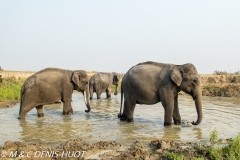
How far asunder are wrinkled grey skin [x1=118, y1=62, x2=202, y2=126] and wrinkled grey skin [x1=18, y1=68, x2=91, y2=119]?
2732mm

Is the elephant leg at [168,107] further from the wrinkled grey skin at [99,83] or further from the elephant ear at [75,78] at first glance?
the wrinkled grey skin at [99,83]

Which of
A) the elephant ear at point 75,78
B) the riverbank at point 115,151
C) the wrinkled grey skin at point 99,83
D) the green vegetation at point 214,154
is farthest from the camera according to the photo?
the wrinkled grey skin at point 99,83

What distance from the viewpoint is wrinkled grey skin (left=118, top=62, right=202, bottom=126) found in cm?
984

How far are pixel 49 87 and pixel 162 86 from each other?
185 inches

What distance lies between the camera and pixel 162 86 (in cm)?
1009

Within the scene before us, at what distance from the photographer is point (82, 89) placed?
43.4ft

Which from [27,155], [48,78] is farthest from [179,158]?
[48,78]

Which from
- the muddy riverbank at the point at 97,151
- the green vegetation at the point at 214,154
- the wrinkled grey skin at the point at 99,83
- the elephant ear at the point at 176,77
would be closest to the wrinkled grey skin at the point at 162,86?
the elephant ear at the point at 176,77

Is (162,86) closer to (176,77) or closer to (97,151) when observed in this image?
(176,77)

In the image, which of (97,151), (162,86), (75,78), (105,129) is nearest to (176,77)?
(162,86)

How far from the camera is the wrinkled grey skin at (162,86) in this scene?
9.84 metres

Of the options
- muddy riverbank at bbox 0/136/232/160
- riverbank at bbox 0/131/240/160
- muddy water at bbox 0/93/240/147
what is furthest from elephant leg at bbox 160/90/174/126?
riverbank at bbox 0/131/240/160

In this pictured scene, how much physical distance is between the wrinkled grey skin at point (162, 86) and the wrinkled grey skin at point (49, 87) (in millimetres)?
2732

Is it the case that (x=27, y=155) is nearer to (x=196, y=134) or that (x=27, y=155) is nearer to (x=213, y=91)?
(x=196, y=134)
